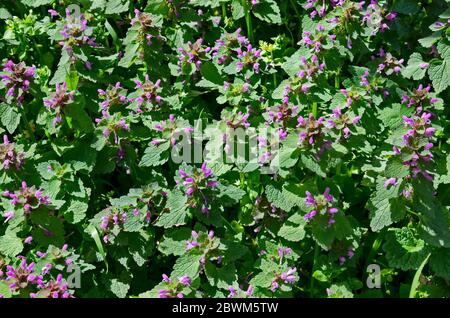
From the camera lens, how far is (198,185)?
12.1 ft

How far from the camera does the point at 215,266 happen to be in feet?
12.3

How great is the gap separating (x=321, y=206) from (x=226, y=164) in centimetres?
64

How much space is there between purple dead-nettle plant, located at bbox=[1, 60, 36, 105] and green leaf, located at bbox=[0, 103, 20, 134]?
112 millimetres

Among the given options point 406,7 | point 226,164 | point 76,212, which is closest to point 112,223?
point 76,212

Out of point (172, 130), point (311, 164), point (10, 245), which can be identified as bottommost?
point (10, 245)

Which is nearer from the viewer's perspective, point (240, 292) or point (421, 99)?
point (240, 292)

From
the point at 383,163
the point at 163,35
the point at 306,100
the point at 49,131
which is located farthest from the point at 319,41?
the point at 49,131

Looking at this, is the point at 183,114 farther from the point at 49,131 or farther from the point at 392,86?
the point at 392,86

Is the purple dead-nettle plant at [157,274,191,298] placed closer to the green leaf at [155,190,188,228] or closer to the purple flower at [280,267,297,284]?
the green leaf at [155,190,188,228]

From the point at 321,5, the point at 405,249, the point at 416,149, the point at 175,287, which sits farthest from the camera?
the point at 321,5

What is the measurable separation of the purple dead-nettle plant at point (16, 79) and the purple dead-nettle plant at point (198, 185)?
112 centimetres

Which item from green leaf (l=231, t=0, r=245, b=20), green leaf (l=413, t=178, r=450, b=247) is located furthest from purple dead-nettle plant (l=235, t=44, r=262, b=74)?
green leaf (l=413, t=178, r=450, b=247)

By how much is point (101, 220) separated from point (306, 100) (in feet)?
4.46

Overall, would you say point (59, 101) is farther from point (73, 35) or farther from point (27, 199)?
point (27, 199)
